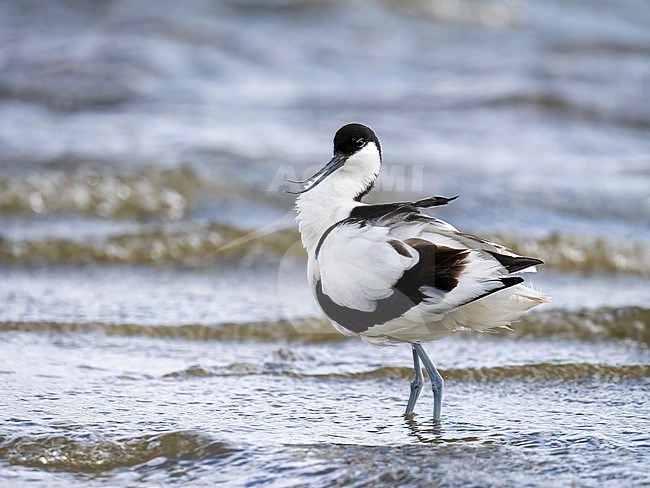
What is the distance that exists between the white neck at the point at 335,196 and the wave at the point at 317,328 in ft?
3.99

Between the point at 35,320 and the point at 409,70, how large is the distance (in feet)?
25.7

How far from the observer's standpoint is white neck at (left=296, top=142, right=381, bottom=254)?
12.7 ft

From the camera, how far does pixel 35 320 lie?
5.08 meters

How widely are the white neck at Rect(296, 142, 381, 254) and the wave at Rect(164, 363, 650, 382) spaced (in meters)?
0.75

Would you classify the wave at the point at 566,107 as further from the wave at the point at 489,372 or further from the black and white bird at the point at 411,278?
the black and white bird at the point at 411,278

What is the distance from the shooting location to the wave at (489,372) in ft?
14.5

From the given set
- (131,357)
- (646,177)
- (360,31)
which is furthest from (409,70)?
(131,357)

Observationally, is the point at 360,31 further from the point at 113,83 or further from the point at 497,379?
the point at 497,379

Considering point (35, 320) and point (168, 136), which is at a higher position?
point (168, 136)

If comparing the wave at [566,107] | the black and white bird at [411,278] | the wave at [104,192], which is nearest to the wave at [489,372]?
the black and white bird at [411,278]

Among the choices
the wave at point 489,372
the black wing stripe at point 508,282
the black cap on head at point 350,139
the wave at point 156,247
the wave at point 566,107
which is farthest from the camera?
the wave at point 566,107

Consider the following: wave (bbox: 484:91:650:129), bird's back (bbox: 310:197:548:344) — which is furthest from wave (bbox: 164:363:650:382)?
wave (bbox: 484:91:650:129)

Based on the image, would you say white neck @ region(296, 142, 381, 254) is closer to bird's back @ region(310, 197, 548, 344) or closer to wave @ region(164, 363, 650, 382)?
bird's back @ region(310, 197, 548, 344)

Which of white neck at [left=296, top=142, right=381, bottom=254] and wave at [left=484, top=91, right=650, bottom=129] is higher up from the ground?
wave at [left=484, top=91, right=650, bottom=129]
